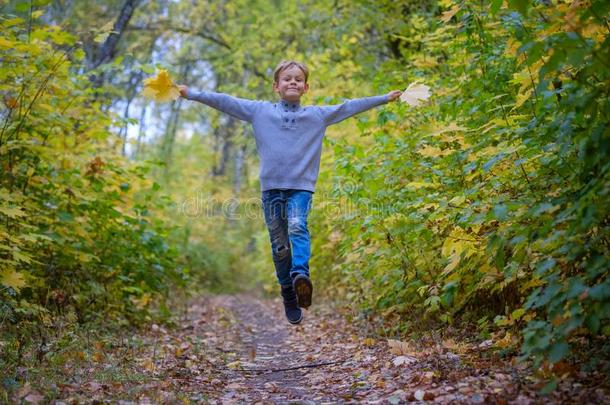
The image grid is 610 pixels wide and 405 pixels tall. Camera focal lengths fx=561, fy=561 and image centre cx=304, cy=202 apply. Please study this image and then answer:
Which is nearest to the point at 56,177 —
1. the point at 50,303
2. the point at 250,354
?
the point at 50,303

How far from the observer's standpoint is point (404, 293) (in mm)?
5348

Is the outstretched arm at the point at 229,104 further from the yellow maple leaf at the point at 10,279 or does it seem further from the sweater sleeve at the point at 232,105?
the yellow maple leaf at the point at 10,279

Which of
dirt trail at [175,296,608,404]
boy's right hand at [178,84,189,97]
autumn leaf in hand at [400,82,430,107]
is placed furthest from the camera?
boy's right hand at [178,84,189,97]

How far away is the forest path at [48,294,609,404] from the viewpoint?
3.10 m

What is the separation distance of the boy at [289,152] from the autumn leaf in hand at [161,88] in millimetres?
81

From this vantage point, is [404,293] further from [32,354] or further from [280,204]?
[32,354]

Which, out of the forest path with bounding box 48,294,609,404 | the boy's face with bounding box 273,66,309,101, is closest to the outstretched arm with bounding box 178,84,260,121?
the boy's face with bounding box 273,66,309,101

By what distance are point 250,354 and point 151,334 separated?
144 centimetres

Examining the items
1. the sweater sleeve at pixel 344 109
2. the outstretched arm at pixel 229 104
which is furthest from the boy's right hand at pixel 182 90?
the sweater sleeve at pixel 344 109

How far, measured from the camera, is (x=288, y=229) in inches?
194

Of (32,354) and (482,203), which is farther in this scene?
(32,354)

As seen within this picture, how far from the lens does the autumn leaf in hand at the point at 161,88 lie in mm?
4777

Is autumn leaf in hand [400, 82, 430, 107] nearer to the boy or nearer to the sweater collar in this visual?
the boy

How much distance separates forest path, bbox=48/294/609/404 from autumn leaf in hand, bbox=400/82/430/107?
1966mm
